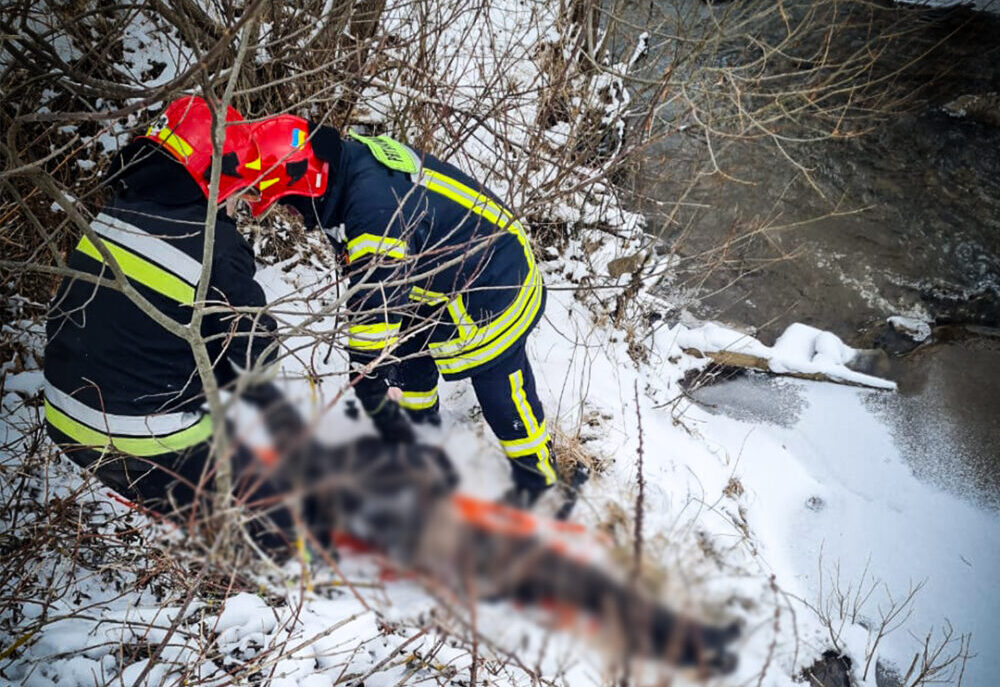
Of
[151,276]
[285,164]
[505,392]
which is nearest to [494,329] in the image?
[505,392]

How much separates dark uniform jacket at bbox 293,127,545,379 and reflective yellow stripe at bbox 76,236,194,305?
57 cm

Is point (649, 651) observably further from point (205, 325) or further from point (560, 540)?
point (205, 325)

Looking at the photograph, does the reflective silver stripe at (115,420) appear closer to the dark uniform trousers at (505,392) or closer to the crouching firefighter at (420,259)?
the crouching firefighter at (420,259)

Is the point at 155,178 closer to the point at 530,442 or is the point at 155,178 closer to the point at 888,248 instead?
the point at 530,442

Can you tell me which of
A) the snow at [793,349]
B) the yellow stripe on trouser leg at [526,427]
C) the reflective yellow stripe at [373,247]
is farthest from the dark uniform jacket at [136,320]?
the snow at [793,349]

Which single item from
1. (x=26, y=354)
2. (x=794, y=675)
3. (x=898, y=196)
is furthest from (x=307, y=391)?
(x=898, y=196)

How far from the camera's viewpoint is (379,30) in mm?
4617

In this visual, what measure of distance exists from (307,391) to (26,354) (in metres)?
3.55

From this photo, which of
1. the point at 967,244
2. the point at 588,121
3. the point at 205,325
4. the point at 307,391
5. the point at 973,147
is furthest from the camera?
the point at 973,147

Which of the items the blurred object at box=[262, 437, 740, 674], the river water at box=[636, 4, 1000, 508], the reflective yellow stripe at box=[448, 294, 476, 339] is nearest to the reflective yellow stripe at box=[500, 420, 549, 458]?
the reflective yellow stripe at box=[448, 294, 476, 339]

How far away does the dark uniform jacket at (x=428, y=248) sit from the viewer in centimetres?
240

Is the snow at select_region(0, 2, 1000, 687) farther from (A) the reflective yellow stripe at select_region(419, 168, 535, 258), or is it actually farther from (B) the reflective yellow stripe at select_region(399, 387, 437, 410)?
(A) the reflective yellow stripe at select_region(419, 168, 535, 258)

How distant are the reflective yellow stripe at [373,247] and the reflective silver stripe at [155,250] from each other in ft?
1.79

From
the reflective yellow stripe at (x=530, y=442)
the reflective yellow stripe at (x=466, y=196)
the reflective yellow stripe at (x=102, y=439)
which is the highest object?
the reflective yellow stripe at (x=466, y=196)
